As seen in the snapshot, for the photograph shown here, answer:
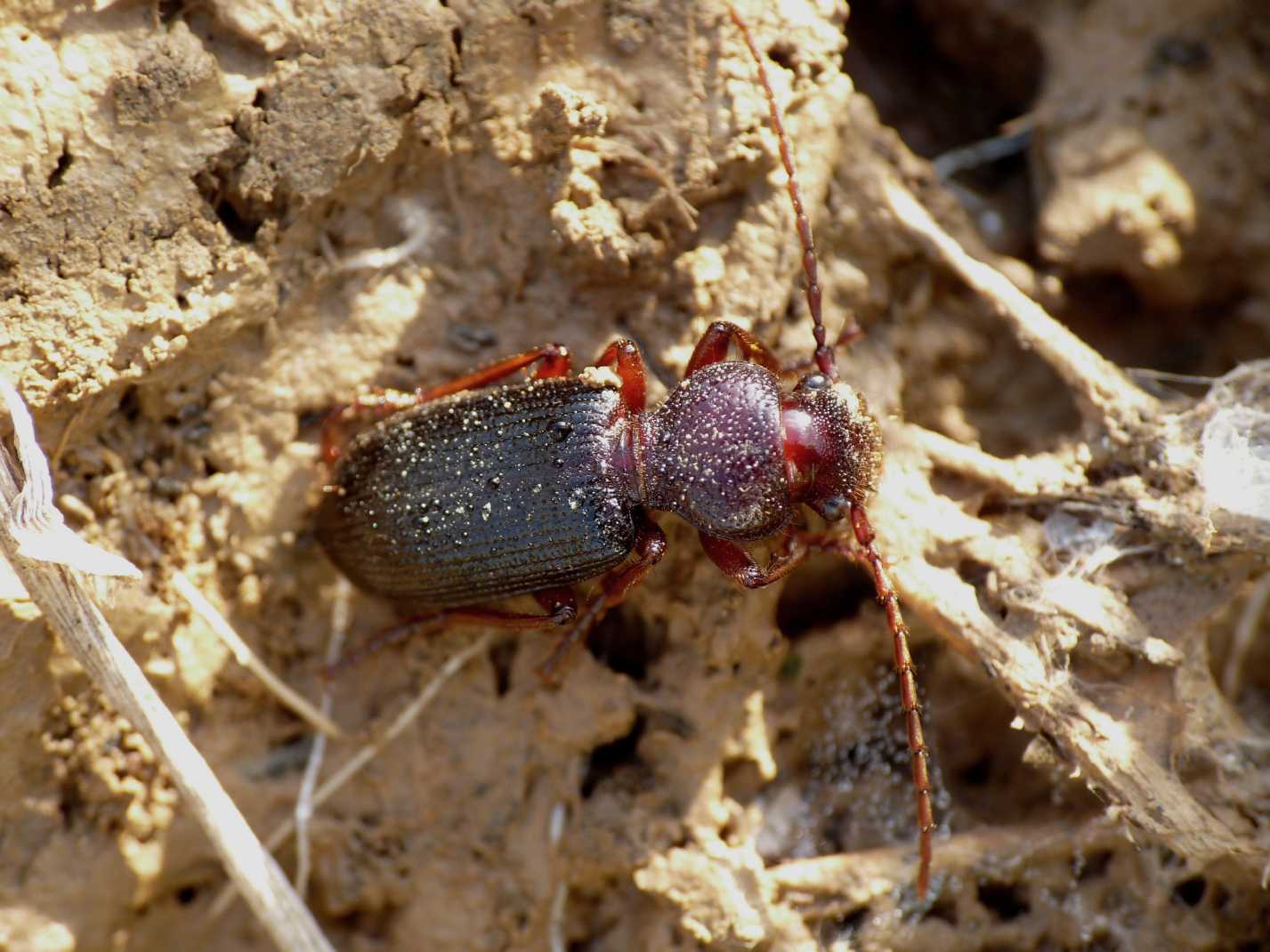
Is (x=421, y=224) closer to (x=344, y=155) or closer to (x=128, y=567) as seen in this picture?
(x=344, y=155)

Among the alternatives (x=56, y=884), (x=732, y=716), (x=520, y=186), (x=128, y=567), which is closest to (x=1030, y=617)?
(x=732, y=716)

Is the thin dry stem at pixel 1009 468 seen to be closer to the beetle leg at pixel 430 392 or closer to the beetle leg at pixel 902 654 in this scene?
the beetle leg at pixel 902 654

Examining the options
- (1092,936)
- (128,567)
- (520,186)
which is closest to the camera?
(128,567)

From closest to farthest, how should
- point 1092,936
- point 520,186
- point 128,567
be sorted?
point 128,567 < point 1092,936 < point 520,186

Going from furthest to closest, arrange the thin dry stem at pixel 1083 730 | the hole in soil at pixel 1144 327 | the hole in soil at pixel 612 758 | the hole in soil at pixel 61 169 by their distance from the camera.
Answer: the hole in soil at pixel 1144 327
the hole in soil at pixel 612 758
the hole in soil at pixel 61 169
the thin dry stem at pixel 1083 730

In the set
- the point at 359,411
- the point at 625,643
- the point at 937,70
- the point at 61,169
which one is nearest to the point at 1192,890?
the point at 625,643

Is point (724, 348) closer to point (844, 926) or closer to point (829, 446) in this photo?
point (829, 446)

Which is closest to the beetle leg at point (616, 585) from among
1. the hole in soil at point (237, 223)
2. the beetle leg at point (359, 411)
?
the beetle leg at point (359, 411)
